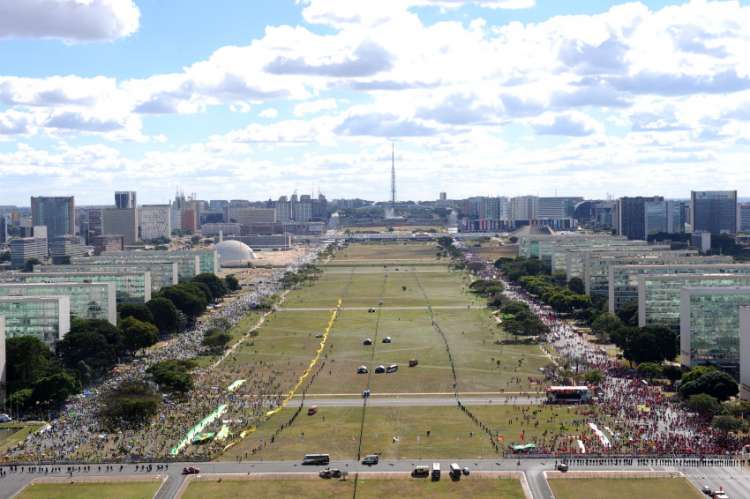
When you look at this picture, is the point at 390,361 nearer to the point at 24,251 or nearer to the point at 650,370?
the point at 650,370

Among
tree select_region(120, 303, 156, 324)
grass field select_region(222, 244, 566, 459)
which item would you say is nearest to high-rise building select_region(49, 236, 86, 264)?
grass field select_region(222, 244, 566, 459)

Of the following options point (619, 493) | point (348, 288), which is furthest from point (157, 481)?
point (348, 288)

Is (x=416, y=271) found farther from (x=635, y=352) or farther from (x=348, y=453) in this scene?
(x=348, y=453)

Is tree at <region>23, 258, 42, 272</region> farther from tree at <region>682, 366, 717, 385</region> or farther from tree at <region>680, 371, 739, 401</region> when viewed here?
tree at <region>680, 371, 739, 401</region>

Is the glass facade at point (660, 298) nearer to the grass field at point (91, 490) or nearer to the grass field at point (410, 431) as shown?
the grass field at point (410, 431)

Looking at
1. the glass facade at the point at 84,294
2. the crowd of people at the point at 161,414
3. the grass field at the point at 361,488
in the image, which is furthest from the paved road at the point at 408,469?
the glass facade at the point at 84,294

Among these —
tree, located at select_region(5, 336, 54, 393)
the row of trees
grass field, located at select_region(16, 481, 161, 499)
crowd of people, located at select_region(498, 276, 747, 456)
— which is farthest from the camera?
tree, located at select_region(5, 336, 54, 393)
